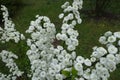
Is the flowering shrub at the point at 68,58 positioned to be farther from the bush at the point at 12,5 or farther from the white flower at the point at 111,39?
the bush at the point at 12,5

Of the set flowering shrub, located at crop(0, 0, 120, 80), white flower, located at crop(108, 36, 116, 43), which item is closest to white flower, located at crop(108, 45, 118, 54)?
flowering shrub, located at crop(0, 0, 120, 80)

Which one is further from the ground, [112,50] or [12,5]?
[12,5]

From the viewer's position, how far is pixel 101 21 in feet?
36.9

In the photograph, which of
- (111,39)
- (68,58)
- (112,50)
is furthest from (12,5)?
(112,50)

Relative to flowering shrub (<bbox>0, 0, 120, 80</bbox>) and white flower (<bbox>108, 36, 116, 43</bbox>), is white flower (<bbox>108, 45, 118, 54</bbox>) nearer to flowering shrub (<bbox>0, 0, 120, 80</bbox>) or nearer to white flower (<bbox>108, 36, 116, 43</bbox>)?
flowering shrub (<bbox>0, 0, 120, 80</bbox>)

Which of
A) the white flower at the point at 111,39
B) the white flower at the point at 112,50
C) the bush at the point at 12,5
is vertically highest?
the bush at the point at 12,5

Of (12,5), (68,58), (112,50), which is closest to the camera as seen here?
(112,50)

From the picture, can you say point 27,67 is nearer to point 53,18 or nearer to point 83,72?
point 83,72

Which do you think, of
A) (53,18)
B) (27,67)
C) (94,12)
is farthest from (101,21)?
(27,67)

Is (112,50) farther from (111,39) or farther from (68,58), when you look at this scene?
(68,58)

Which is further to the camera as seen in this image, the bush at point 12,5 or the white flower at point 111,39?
the bush at point 12,5

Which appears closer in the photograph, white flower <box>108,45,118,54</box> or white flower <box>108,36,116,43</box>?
white flower <box>108,45,118,54</box>

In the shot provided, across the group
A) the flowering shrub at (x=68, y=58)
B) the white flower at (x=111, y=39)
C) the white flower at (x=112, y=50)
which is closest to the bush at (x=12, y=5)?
the flowering shrub at (x=68, y=58)

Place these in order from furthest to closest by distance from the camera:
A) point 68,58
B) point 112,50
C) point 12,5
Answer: point 12,5
point 68,58
point 112,50
